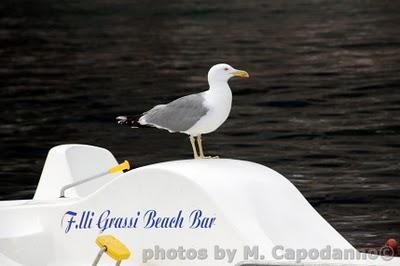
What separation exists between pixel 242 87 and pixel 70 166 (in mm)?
18845

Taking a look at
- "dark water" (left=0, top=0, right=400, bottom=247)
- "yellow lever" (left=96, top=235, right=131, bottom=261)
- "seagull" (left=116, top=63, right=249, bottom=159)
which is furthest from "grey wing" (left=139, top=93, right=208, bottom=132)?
"dark water" (left=0, top=0, right=400, bottom=247)

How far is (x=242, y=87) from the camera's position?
31.3 m

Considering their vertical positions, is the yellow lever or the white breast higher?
the white breast

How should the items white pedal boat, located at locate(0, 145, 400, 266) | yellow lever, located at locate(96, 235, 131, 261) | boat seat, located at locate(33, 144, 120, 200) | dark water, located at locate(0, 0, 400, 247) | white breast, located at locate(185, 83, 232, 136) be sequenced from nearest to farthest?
yellow lever, located at locate(96, 235, 131, 261) → white pedal boat, located at locate(0, 145, 400, 266) → white breast, located at locate(185, 83, 232, 136) → boat seat, located at locate(33, 144, 120, 200) → dark water, located at locate(0, 0, 400, 247)

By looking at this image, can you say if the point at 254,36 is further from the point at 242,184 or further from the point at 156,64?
the point at 242,184

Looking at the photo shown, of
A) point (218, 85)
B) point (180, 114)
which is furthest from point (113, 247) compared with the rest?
point (218, 85)

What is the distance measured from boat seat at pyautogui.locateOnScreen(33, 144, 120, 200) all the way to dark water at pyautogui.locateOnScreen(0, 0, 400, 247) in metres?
3.20

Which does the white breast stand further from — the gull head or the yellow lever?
the yellow lever

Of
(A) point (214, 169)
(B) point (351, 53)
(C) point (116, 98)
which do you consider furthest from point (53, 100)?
(A) point (214, 169)

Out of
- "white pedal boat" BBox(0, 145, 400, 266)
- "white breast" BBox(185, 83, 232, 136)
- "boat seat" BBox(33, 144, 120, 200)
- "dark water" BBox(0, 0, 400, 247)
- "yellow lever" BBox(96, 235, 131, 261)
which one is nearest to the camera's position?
"yellow lever" BBox(96, 235, 131, 261)

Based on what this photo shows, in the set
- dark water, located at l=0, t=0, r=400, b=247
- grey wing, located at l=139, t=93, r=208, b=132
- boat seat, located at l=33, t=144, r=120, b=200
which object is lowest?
dark water, located at l=0, t=0, r=400, b=247

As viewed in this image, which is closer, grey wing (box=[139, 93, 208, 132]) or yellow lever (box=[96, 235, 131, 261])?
yellow lever (box=[96, 235, 131, 261])

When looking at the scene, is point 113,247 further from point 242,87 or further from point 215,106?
point 242,87

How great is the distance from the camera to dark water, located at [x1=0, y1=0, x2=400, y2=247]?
19875 mm
